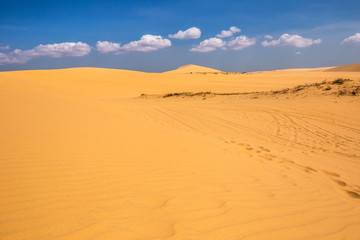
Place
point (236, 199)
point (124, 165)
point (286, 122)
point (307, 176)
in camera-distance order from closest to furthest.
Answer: point (236, 199)
point (124, 165)
point (307, 176)
point (286, 122)

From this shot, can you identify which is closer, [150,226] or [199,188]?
[150,226]

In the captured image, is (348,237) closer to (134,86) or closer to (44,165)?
(44,165)

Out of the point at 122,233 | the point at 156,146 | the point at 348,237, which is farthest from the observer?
the point at 156,146

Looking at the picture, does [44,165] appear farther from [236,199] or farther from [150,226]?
[236,199]

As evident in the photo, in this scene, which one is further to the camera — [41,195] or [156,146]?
[156,146]

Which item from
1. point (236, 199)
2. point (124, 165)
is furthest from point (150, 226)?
point (124, 165)

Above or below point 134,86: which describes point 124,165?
below

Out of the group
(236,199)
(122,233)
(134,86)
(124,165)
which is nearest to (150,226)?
(122,233)

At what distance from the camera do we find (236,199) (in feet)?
8.87

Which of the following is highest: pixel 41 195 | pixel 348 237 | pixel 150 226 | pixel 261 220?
pixel 41 195

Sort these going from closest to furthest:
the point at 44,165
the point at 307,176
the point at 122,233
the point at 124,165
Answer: the point at 122,233
the point at 44,165
the point at 124,165
the point at 307,176

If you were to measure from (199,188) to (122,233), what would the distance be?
1249 millimetres

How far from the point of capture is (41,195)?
7.50 feet

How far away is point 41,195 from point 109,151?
65.0 inches
